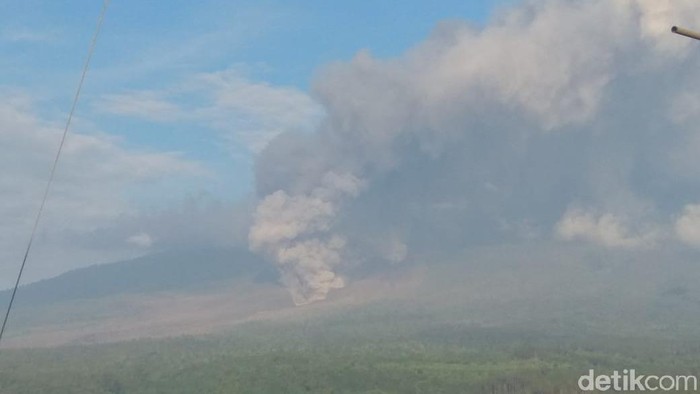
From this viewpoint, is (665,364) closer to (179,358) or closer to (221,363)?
(221,363)

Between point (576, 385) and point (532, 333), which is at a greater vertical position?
point (532, 333)

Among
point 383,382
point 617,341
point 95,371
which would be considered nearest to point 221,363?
point 95,371

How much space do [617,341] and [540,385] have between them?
210 ft

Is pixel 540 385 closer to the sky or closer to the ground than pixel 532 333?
closer to the ground

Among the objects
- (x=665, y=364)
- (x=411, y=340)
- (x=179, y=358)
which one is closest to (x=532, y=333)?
(x=411, y=340)

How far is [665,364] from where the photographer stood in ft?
385

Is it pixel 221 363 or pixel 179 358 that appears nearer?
pixel 221 363

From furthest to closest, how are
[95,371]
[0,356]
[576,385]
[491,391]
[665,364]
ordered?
[0,356]
[95,371]
[665,364]
[491,391]
[576,385]

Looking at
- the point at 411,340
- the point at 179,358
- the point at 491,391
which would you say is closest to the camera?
the point at 491,391

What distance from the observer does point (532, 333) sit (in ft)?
575

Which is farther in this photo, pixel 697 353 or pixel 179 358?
pixel 179 358

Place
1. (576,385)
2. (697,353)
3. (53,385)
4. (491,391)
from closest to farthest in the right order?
(576,385) → (491,391) → (53,385) → (697,353)

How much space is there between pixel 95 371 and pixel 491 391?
57.9m

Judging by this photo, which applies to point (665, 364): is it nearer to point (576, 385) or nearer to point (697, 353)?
point (697, 353)
